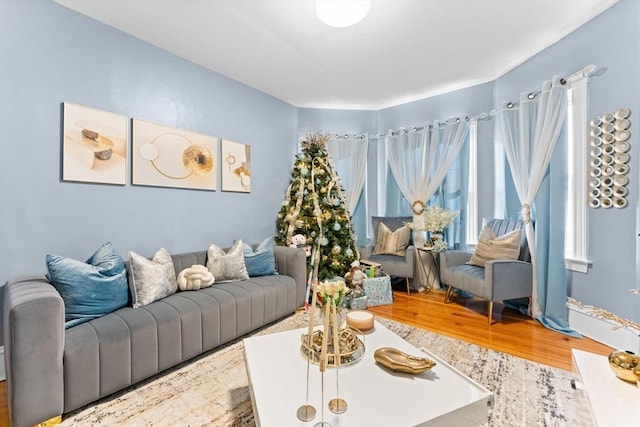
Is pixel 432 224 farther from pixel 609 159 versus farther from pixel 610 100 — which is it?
pixel 610 100

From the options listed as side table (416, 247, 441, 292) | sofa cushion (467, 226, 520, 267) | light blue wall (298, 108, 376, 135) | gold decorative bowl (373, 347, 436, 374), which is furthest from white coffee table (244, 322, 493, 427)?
light blue wall (298, 108, 376, 135)

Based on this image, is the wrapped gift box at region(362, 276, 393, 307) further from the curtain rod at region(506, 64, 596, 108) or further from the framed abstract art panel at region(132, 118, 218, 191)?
the curtain rod at region(506, 64, 596, 108)

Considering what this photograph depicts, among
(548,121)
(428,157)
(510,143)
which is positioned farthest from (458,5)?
(428,157)

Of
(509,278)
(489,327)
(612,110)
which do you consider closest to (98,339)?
(489,327)

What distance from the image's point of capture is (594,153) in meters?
2.55

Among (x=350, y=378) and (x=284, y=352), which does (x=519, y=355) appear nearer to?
(x=350, y=378)

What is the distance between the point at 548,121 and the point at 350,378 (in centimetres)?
306

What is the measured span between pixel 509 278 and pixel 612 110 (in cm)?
164

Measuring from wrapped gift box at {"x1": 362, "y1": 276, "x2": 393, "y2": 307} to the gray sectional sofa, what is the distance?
131 centimetres

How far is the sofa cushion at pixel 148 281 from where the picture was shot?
2131 mm

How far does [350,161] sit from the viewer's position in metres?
4.71

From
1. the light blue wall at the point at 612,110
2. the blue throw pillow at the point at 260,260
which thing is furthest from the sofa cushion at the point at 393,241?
the light blue wall at the point at 612,110

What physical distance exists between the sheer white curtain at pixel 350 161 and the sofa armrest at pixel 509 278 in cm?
226

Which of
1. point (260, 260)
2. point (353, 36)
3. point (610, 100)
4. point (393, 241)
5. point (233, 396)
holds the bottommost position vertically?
point (233, 396)
